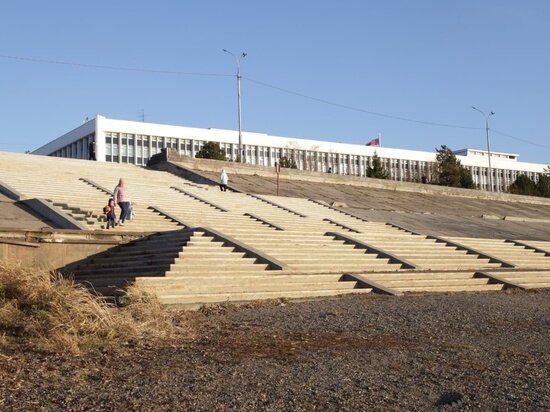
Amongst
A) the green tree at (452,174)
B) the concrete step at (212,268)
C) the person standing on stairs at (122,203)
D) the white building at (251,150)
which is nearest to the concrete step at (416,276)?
the concrete step at (212,268)

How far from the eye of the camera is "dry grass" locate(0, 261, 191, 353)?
8438 mm

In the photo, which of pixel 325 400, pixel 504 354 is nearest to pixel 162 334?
pixel 325 400

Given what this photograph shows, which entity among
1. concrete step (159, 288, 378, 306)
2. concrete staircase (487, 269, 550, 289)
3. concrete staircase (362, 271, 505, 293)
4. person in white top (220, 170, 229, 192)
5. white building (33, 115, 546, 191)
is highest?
white building (33, 115, 546, 191)

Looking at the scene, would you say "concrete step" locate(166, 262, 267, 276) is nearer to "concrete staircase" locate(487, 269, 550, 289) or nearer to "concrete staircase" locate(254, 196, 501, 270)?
"concrete staircase" locate(254, 196, 501, 270)

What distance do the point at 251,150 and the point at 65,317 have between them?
3603 inches

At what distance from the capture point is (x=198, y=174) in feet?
119

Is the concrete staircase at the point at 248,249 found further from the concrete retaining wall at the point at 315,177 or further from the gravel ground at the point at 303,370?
the concrete retaining wall at the point at 315,177

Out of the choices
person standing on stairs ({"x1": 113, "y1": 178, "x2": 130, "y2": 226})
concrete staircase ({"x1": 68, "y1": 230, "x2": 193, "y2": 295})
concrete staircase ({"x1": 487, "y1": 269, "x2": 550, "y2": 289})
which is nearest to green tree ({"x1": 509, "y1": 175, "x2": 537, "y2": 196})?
concrete staircase ({"x1": 487, "y1": 269, "x2": 550, "y2": 289})

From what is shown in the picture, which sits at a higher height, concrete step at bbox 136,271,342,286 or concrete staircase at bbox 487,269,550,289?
concrete step at bbox 136,271,342,286

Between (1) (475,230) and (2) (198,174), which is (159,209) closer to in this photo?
(2) (198,174)

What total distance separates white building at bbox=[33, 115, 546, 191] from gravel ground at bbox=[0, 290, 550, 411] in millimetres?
79090

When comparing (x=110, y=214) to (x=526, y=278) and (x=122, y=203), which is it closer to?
(x=122, y=203)

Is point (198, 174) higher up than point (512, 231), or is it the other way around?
point (198, 174)

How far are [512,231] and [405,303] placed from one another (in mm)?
22939
